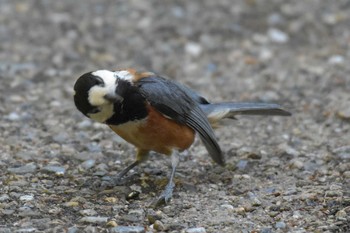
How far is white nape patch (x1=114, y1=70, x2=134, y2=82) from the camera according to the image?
486 centimetres

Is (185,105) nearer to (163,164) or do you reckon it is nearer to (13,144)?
(163,164)

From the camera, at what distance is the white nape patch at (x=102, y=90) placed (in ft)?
14.9

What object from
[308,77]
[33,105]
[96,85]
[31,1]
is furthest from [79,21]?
[96,85]

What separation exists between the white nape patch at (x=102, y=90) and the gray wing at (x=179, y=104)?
Answer: 28 cm

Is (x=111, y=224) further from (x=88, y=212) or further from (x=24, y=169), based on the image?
(x=24, y=169)

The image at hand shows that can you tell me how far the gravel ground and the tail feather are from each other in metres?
0.36

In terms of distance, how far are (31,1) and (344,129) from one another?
480 cm

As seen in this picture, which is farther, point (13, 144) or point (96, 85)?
point (13, 144)

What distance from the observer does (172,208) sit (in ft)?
15.9

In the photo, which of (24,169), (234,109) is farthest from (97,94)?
(234,109)

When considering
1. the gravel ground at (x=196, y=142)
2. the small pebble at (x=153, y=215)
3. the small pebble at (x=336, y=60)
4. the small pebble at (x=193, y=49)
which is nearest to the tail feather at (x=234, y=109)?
the gravel ground at (x=196, y=142)

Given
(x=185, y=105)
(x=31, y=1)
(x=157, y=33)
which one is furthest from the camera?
(x=31, y=1)

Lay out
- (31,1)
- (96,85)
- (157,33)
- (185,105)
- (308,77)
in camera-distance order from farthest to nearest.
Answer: (31,1) → (157,33) → (308,77) → (185,105) → (96,85)

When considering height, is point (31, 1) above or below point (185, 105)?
above
